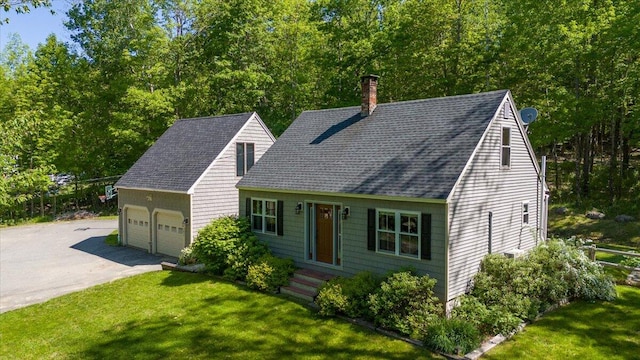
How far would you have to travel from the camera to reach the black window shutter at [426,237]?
1128 centimetres

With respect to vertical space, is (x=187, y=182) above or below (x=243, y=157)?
below

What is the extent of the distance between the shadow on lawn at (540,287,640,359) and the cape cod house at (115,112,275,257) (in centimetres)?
1334

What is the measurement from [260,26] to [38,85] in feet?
68.1

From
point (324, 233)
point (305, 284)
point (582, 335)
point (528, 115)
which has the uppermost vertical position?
point (528, 115)

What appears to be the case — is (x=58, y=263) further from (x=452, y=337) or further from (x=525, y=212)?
(x=525, y=212)

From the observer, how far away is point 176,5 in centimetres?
3578

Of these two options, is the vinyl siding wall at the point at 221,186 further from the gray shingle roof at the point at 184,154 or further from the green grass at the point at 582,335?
the green grass at the point at 582,335

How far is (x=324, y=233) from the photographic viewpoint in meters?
14.2

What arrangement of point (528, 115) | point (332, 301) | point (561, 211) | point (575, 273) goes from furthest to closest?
1. point (561, 211)
2. point (528, 115)
3. point (575, 273)
4. point (332, 301)

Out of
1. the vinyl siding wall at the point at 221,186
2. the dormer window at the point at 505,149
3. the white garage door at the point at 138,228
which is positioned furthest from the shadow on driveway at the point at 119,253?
the dormer window at the point at 505,149

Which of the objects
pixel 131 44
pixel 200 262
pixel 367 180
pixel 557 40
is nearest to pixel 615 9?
pixel 557 40

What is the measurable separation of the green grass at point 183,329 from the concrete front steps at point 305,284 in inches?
15.3

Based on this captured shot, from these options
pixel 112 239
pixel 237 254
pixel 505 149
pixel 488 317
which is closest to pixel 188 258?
pixel 237 254

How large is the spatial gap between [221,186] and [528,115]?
502 inches
